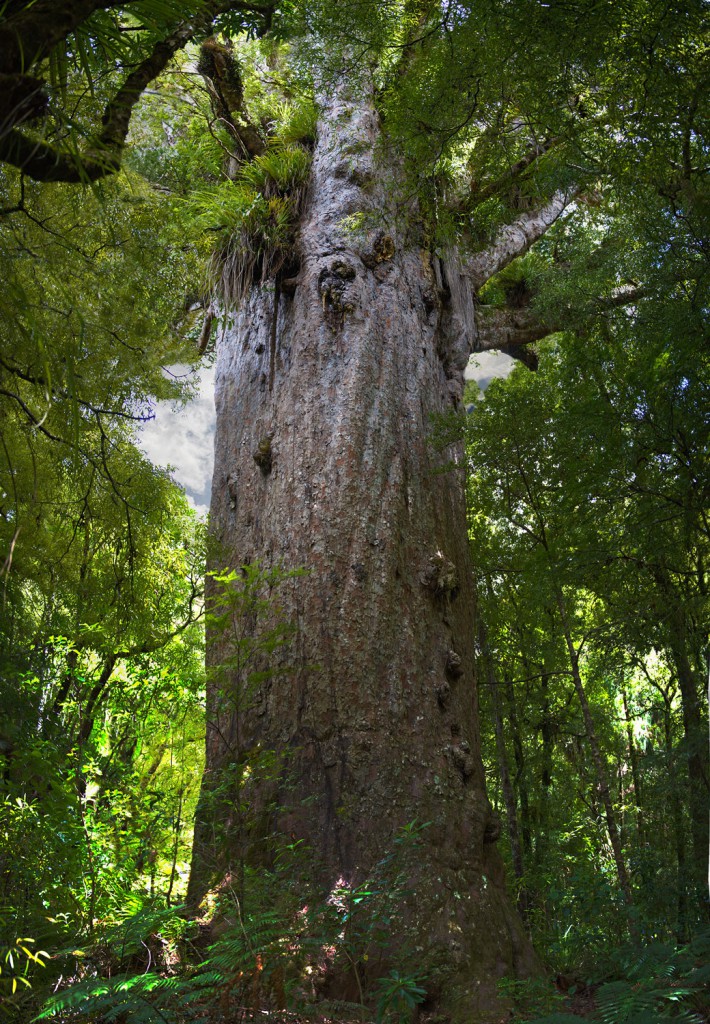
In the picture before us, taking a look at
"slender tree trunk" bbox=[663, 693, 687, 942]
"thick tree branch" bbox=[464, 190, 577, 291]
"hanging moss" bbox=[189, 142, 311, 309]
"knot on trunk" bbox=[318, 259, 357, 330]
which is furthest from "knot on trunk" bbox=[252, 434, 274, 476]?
"slender tree trunk" bbox=[663, 693, 687, 942]

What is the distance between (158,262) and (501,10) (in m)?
1.92

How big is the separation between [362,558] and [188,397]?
4.20m

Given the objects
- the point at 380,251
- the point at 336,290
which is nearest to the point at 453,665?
the point at 336,290

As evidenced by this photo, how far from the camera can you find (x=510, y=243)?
24.4 feet

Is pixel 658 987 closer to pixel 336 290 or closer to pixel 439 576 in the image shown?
pixel 439 576

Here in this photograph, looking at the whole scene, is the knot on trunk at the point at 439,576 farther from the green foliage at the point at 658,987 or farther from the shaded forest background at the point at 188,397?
the green foliage at the point at 658,987

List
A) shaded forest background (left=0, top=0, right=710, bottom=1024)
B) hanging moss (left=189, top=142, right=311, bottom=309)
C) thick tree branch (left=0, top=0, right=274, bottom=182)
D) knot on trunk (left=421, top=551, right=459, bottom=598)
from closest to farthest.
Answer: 1. thick tree branch (left=0, top=0, right=274, bottom=182)
2. shaded forest background (left=0, top=0, right=710, bottom=1024)
3. knot on trunk (left=421, top=551, right=459, bottom=598)
4. hanging moss (left=189, top=142, right=311, bottom=309)

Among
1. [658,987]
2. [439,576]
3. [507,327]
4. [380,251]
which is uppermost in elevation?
[507,327]

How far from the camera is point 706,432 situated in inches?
150

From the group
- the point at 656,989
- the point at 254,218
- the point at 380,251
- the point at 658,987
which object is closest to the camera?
the point at 656,989

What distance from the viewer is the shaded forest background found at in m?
2.26

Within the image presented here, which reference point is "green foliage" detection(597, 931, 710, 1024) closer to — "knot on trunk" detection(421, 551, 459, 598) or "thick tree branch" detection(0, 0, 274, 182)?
"knot on trunk" detection(421, 551, 459, 598)

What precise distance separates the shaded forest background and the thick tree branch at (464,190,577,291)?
38 cm

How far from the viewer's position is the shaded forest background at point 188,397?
226cm
